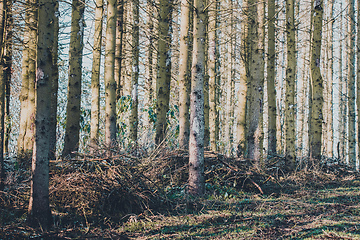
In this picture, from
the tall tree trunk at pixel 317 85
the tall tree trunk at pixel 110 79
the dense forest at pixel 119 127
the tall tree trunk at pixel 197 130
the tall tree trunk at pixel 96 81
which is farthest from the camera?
the tall tree trunk at pixel 317 85

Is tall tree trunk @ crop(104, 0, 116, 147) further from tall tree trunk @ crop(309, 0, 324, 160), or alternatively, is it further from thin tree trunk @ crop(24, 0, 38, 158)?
tall tree trunk @ crop(309, 0, 324, 160)

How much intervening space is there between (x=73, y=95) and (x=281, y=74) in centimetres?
1609

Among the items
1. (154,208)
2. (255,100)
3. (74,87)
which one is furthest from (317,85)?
(74,87)

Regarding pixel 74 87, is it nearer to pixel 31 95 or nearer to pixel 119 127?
pixel 31 95

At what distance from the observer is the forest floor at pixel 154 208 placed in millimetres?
4410

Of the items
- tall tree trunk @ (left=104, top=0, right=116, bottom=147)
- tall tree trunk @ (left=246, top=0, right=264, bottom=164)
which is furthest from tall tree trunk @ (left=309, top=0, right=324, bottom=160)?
tall tree trunk @ (left=104, top=0, right=116, bottom=147)

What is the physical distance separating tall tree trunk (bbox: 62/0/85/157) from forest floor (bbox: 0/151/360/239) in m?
1.57

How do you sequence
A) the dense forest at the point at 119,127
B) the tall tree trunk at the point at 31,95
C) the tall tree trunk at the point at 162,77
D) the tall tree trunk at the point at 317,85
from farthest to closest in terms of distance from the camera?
the tall tree trunk at the point at 317,85 → the tall tree trunk at the point at 162,77 → the tall tree trunk at the point at 31,95 → the dense forest at the point at 119,127

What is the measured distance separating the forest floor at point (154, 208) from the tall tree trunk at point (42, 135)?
242mm

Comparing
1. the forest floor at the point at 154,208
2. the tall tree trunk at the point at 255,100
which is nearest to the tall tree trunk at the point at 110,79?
the forest floor at the point at 154,208

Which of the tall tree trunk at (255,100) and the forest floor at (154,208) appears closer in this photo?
the forest floor at (154,208)

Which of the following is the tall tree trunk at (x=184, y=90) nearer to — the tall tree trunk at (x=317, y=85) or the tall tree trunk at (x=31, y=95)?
the tall tree trunk at (x=31, y=95)

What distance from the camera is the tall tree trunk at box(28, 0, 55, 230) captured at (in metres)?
4.45

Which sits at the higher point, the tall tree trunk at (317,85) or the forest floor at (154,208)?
the tall tree trunk at (317,85)
